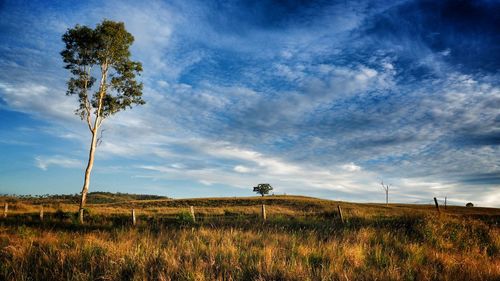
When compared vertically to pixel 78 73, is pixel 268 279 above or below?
below

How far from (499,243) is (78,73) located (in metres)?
33.6

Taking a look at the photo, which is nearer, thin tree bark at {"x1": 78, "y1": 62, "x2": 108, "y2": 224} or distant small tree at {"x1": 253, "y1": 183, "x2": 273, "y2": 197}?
thin tree bark at {"x1": 78, "y1": 62, "x2": 108, "y2": 224}

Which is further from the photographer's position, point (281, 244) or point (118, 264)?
point (281, 244)

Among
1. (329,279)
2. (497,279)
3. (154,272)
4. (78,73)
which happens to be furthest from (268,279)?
(78,73)

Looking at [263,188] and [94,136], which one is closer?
[94,136]

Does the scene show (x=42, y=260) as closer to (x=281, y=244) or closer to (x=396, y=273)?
(x=281, y=244)

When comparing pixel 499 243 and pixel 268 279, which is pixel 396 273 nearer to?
pixel 268 279

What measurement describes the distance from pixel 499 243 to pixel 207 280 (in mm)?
13571

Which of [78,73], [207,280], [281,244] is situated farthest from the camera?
[78,73]

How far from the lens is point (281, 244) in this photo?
28.9 feet

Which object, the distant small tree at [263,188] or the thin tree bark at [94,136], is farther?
the distant small tree at [263,188]

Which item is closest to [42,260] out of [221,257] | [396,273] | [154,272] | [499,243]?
[154,272]

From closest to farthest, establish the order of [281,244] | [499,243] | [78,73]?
1. [281,244]
2. [499,243]
3. [78,73]

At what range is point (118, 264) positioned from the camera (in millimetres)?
6160
